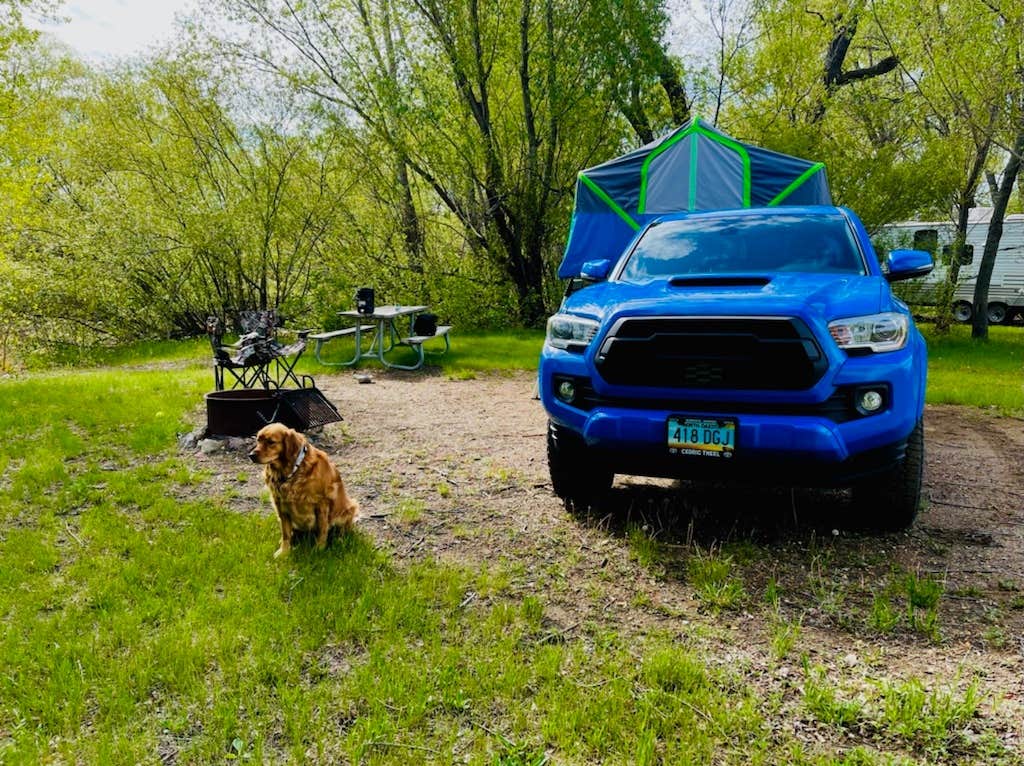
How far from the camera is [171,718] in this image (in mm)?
2162

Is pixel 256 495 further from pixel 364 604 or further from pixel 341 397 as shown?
pixel 341 397

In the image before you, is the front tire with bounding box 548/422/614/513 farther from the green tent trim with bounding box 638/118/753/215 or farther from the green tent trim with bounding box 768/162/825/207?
the green tent trim with bounding box 768/162/825/207

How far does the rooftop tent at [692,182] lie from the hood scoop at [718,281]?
4.96 metres

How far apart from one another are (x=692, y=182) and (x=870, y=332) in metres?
6.07

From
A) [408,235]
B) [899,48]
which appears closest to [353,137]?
[408,235]

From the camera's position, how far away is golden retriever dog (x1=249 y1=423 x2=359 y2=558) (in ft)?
10.9

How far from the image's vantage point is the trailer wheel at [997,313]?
18.3m

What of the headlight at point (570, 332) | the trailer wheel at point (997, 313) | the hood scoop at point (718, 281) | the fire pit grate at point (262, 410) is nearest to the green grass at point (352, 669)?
the headlight at point (570, 332)

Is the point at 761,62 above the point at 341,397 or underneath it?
above

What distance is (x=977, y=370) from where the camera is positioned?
10.2 m

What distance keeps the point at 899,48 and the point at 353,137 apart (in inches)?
417

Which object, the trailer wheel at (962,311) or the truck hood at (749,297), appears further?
the trailer wheel at (962,311)

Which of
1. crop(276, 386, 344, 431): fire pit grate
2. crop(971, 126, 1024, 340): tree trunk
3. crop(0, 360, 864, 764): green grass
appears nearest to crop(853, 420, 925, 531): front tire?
crop(0, 360, 864, 764): green grass

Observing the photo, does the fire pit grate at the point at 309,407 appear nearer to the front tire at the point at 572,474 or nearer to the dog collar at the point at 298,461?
the dog collar at the point at 298,461
